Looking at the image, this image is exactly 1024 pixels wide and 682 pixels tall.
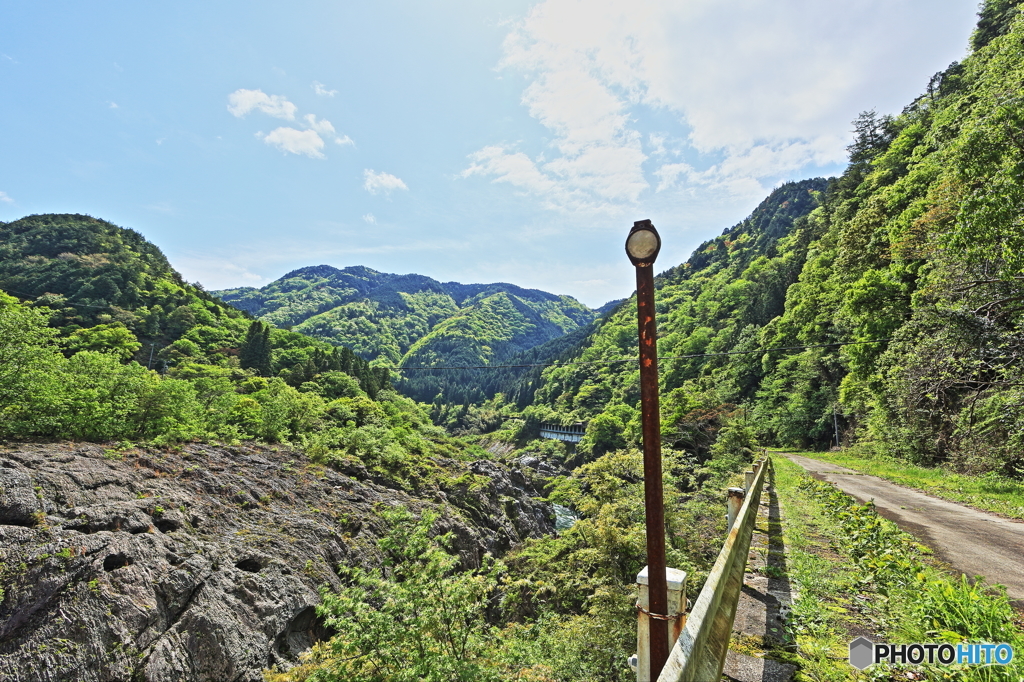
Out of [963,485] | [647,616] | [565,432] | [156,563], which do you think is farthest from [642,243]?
[565,432]

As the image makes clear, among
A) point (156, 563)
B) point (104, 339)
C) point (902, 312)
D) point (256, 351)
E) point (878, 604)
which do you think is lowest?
point (156, 563)

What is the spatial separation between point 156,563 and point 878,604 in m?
13.5

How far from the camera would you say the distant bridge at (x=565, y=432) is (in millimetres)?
69688

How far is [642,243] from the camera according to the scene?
9.02 feet

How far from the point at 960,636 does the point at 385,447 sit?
27.1 metres

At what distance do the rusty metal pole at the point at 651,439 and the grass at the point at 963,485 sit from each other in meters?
10.3

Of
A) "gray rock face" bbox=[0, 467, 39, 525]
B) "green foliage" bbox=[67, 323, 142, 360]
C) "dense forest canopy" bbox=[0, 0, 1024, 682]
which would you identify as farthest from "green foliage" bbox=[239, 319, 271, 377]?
"gray rock face" bbox=[0, 467, 39, 525]

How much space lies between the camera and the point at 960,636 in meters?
2.79

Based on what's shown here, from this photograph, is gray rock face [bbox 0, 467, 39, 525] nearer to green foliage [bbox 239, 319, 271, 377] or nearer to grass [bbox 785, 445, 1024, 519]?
grass [bbox 785, 445, 1024, 519]

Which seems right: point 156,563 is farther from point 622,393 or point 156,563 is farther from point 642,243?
point 622,393

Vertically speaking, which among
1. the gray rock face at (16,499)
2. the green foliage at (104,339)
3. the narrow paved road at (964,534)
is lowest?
the gray rock face at (16,499)

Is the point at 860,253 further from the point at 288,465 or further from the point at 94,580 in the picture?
the point at 94,580
